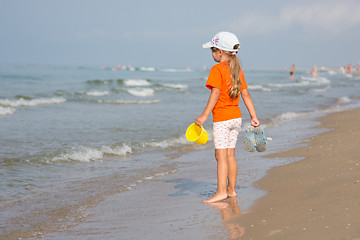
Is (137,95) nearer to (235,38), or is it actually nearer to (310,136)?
(310,136)

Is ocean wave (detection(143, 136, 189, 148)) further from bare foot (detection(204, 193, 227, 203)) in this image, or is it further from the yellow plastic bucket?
bare foot (detection(204, 193, 227, 203))

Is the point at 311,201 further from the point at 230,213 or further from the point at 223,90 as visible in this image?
the point at 223,90

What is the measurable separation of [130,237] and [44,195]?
212 cm

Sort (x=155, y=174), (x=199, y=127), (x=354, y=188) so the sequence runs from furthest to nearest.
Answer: (x=155, y=174) < (x=199, y=127) < (x=354, y=188)

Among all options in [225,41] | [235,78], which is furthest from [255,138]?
[225,41]

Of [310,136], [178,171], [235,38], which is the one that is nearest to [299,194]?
[235,38]

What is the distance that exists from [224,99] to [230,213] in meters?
1.15

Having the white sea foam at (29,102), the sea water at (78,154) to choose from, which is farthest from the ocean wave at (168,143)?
the white sea foam at (29,102)

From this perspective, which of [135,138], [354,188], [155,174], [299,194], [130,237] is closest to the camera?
[130,237]

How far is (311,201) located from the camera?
379cm

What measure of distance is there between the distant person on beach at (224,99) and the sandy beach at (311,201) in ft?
1.73

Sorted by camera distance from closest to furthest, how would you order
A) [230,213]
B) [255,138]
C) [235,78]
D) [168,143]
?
[230,213]
[235,78]
[255,138]
[168,143]

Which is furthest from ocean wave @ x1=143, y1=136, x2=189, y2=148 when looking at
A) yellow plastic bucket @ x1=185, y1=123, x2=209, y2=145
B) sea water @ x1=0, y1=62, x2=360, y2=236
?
yellow plastic bucket @ x1=185, y1=123, x2=209, y2=145

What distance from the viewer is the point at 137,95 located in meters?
24.9
